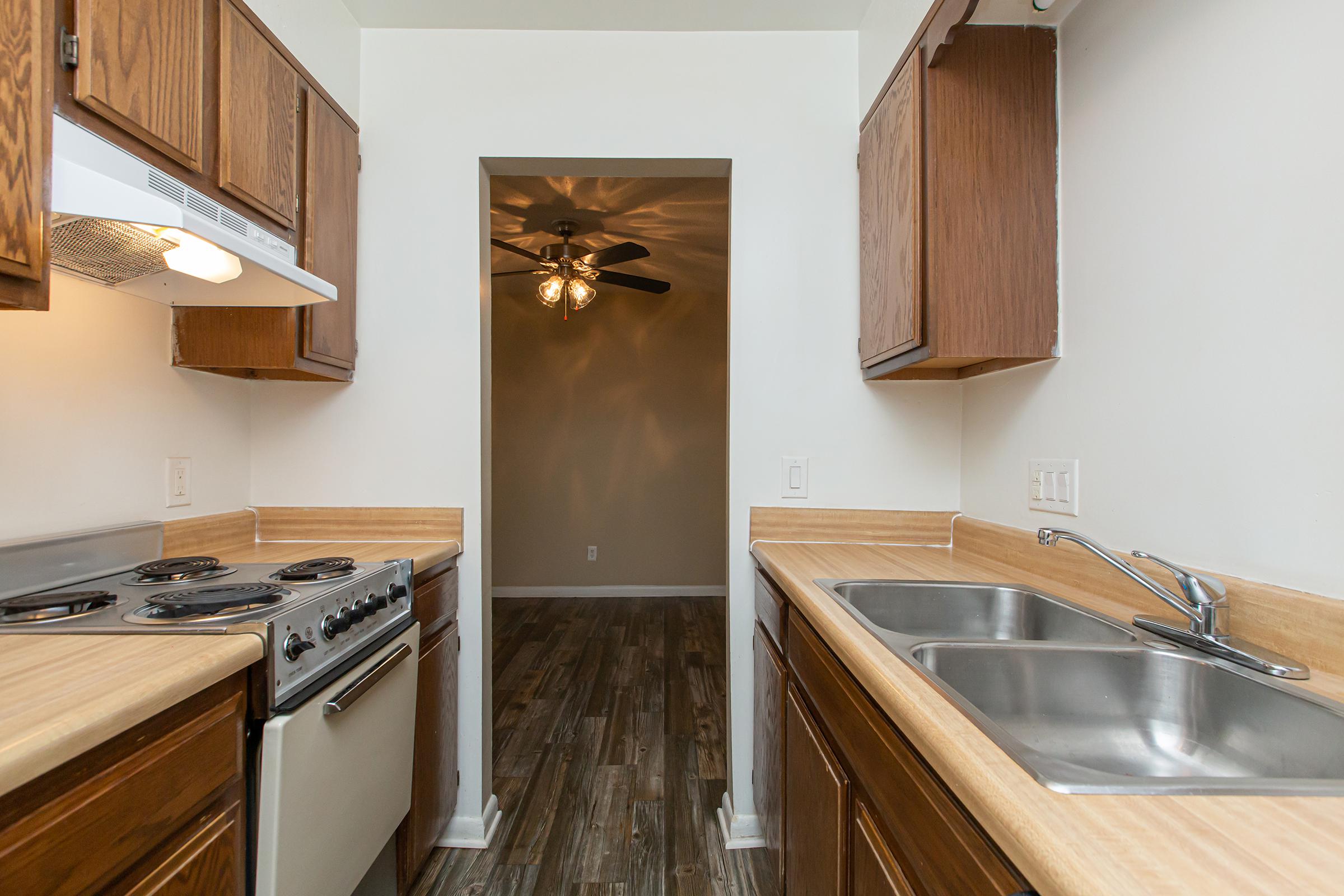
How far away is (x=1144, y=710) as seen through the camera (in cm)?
91

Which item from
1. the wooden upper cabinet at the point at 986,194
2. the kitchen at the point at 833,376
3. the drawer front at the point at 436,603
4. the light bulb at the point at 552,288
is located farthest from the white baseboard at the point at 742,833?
the light bulb at the point at 552,288

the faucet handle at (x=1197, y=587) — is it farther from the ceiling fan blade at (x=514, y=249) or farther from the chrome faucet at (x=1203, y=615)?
the ceiling fan blade at (x=514, y=249)

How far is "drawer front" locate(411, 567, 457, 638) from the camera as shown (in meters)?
1.63

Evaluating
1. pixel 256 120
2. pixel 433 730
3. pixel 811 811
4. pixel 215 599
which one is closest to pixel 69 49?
pixel 256 120

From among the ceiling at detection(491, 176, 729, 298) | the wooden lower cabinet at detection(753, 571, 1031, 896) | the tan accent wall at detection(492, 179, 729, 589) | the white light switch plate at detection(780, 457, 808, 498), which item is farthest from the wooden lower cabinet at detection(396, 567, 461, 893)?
the tan accent wall at detection(492, 179, 729, 589)

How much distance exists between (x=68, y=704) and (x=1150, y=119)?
185cm

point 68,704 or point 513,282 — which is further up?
point 513,282

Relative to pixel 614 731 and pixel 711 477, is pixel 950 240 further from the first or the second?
pixel 711 477

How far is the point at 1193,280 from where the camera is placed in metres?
1.06

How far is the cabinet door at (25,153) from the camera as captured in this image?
851mm

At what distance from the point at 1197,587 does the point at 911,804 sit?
558 mm

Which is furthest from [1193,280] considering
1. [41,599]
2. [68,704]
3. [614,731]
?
[614,731]

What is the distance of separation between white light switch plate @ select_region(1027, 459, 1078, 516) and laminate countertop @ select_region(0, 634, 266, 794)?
159 centimetres

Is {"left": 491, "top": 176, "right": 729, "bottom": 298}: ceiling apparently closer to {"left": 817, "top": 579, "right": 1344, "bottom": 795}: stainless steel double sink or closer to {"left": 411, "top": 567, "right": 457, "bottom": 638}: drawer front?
{"left": 411, "top": 567, "right": 457, "bottom": 638}: drawer front
